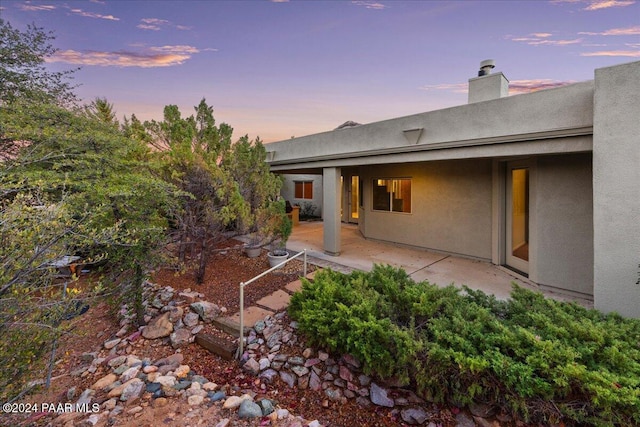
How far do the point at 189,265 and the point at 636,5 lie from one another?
10611 millimetres

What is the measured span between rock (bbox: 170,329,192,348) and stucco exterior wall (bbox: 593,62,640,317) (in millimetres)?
6405

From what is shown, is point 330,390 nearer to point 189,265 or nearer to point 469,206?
point 189,265

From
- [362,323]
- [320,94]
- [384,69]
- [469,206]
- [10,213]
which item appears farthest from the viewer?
[320,94]

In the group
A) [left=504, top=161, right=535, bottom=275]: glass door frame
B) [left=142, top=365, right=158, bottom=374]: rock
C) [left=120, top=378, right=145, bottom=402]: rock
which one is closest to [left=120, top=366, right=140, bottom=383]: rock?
[left=142, top=365, right=158, bottom=374]: rock

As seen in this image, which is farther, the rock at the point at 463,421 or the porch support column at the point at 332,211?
the porch support column at the point at 332,211

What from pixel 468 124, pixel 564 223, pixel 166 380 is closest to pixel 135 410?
pixel 166 380

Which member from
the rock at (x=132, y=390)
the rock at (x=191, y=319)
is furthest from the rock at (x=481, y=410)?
the rock at (x=191, y=319)

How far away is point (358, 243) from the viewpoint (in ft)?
33.7

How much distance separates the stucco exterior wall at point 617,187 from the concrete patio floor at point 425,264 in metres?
1.20

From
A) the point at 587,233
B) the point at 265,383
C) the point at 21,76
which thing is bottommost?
the point at 265,383

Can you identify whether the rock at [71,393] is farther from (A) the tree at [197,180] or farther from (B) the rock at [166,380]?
(A) the tree at [197,180]

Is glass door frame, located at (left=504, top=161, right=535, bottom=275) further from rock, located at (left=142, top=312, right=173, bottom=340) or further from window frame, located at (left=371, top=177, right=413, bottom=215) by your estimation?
Result: rock, located at (left=142, top=312, right=173, bottom=340)

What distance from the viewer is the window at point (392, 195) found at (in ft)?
31.4

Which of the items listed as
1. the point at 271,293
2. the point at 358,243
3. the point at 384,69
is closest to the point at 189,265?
the point at 271,293
